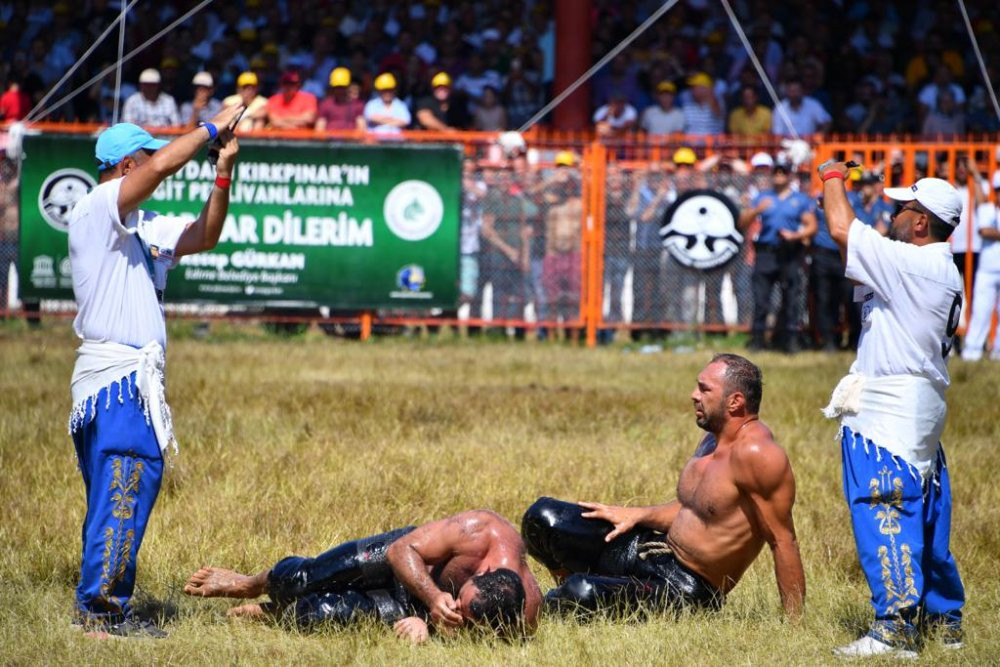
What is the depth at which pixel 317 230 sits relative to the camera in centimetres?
1644

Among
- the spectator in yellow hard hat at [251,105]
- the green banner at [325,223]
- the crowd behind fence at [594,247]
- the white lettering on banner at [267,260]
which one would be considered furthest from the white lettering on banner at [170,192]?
the crowd behind fence at [594,247]

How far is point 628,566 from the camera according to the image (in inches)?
262

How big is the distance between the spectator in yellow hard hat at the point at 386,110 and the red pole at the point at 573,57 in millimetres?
2787

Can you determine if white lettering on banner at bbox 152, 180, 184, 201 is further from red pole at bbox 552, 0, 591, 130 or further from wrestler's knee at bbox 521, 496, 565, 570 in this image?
wrestler's knee at bbox 521, 496, 565, 570

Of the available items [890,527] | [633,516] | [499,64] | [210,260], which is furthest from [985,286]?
[890,527]

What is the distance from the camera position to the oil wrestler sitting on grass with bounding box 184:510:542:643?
5926 mm

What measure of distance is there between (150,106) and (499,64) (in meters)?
4.63

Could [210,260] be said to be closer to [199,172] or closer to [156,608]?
[199,172]

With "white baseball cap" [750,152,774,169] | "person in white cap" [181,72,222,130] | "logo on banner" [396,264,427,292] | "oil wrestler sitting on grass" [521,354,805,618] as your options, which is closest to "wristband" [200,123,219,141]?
"oil wrestler sitting on grass" [521,354,805,618]

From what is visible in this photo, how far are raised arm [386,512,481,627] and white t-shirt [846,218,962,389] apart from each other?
65.9 inches

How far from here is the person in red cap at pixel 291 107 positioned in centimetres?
1708

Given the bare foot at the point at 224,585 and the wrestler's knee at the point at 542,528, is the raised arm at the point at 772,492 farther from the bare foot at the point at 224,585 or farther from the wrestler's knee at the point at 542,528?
the bare foot at the point at 224,585

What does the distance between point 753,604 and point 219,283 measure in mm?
10577

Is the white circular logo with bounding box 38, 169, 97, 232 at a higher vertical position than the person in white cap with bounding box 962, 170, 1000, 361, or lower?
higher
